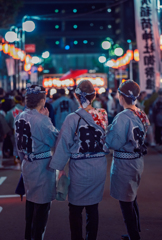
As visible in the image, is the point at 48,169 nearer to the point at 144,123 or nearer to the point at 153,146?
the point at 144,123

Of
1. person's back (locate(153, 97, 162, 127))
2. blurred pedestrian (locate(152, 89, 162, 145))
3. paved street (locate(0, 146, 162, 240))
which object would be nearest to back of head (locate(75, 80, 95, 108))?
paved street (locate(0, 146, 162, 240))

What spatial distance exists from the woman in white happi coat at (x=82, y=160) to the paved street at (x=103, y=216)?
2.57ft

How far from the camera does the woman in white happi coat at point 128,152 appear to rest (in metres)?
3.93

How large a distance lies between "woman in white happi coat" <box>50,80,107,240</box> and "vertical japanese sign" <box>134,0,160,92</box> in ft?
26.0

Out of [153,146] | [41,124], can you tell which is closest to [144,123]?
[41,124]

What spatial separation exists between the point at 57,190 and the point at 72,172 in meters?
0.25

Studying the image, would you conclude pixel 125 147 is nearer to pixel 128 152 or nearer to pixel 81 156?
pixel 128 152

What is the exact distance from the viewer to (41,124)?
3.85 metres

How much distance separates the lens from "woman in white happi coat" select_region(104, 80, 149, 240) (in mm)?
3926

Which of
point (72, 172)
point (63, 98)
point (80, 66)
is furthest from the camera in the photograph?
point (80, 66)

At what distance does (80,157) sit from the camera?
145 inches

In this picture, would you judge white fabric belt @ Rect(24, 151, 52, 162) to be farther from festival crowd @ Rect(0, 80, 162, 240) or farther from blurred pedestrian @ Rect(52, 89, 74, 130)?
blurred pedestrian @ Rect(52, 89, 74, 130)

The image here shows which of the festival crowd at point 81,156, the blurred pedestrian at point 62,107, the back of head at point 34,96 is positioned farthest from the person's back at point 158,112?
the back of head at point 34,96

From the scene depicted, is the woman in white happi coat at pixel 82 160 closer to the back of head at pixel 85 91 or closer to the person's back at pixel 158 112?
the back of head at pixel 85 91
